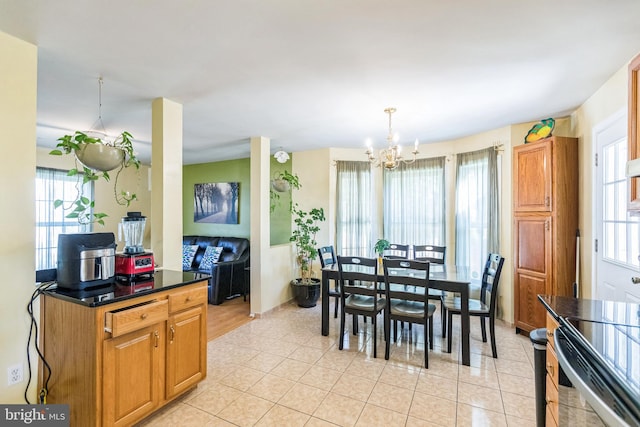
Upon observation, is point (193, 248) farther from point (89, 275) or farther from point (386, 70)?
point (386, 70)

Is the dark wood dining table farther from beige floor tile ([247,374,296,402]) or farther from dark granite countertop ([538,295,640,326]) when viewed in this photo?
beige floor tile ([247,374,296,402])

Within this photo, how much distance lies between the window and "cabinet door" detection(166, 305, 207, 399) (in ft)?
12.5

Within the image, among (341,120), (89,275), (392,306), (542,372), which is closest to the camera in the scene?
(542,372)

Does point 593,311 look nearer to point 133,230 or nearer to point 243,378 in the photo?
point 243,378

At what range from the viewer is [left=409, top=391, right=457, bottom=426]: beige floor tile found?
76.5 inches

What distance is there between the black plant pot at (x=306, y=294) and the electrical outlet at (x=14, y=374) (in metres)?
3.07

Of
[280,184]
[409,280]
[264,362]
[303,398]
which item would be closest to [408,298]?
[409,280]

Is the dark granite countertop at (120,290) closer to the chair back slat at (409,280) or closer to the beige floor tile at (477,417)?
the chair back slat at (409,280)

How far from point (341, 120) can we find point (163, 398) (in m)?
3.16

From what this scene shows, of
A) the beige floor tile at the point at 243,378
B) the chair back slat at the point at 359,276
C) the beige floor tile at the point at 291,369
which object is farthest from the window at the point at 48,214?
the chair back slat at the point at 359,276

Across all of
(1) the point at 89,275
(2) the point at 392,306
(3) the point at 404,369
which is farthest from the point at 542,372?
(1) the point at 89,275

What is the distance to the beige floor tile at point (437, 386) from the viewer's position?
2.22m

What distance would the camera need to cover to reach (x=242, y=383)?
238 centimetres

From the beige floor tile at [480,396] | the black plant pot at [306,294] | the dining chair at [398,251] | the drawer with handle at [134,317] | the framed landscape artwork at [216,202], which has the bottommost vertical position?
the beige floor tile at [480,396]
